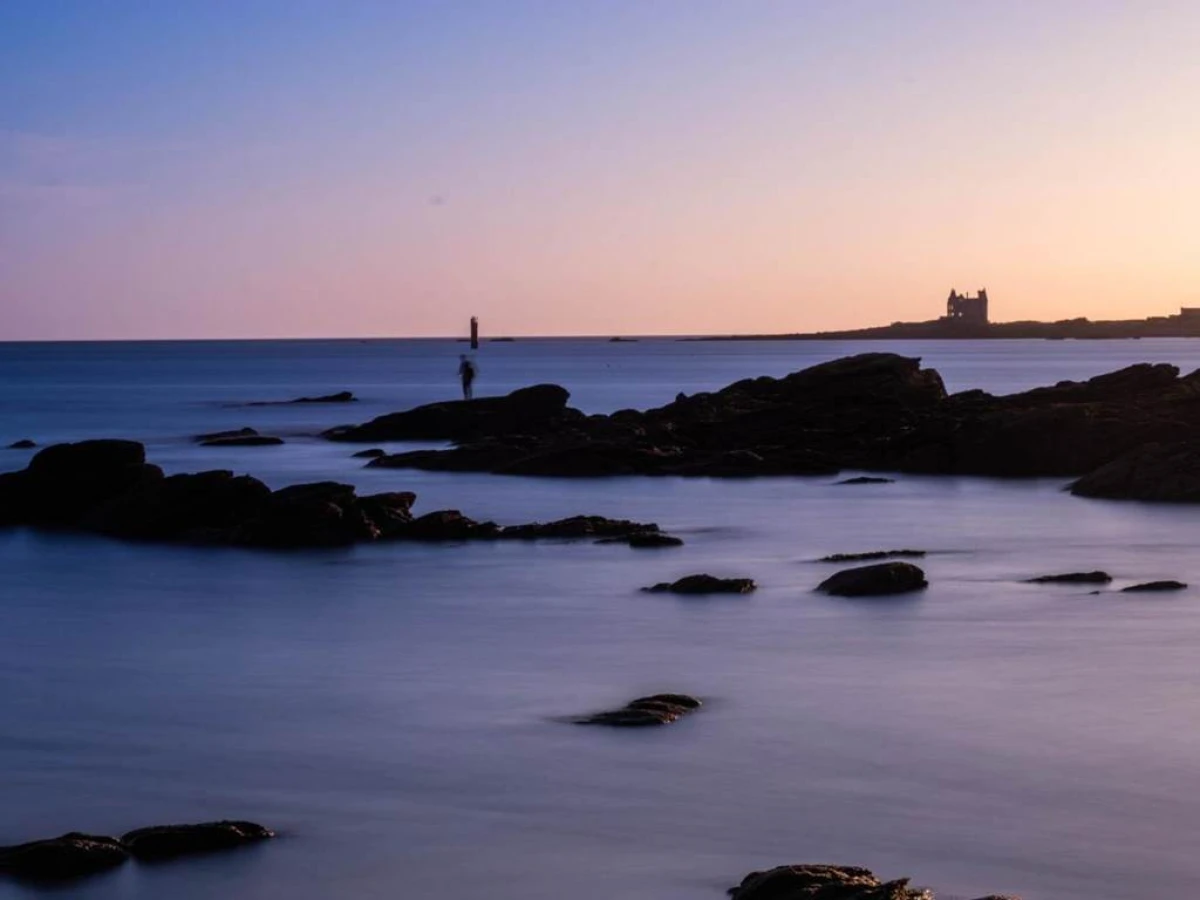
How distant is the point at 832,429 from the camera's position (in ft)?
168

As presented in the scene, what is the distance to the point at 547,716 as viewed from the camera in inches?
654

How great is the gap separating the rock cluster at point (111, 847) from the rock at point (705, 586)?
12254mm

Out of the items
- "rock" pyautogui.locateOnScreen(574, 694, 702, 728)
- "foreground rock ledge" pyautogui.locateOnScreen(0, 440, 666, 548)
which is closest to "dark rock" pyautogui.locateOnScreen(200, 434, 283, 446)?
"foreground rock ledge" pyautogui.locateOnScreen(0, 440, 666, 548)

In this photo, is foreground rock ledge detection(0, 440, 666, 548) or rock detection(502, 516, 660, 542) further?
rock detection(502, 516, 660, 542)

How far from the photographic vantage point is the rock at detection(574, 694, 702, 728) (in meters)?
16.0

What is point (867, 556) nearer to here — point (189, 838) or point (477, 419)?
point (189, 838)

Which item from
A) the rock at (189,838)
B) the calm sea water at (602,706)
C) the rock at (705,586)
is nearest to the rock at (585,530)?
the calm sea water at (602,706)

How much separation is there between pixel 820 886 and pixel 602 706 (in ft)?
22.3

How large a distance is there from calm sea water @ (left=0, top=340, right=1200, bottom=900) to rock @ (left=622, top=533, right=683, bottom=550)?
50 centimetres

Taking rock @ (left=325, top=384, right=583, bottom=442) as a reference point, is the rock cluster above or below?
below

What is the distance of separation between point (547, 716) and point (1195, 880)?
6709mm

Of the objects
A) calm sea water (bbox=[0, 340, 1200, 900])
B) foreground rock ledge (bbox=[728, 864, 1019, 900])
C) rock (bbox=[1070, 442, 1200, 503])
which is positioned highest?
rock (bbox=[1070, 442, 1200, 503])

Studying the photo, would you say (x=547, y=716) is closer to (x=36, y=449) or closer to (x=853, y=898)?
(x=853, y=898)

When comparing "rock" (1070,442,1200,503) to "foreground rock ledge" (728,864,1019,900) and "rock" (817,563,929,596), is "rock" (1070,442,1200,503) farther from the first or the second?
"foreground rock ledge" (728,864,1019,900)
